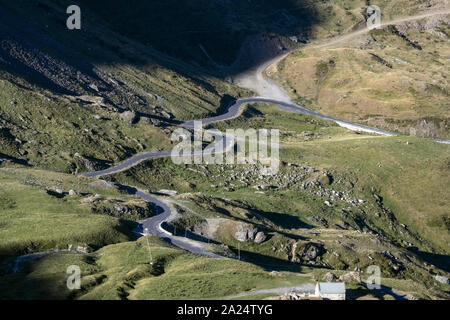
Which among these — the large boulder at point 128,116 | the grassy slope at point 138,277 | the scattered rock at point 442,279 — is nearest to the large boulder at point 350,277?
the grassy slope at point 138,277

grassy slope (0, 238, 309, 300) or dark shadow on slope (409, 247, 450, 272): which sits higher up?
grassy slope (0, 238, 309, 300)

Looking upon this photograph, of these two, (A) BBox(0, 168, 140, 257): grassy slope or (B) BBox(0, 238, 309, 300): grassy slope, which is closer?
(B) BBox(0, 238, 309, 300): grassy slope

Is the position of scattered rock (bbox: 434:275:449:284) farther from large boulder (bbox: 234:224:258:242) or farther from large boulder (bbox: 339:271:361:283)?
large boulder (bbox: 234:224:258:242)

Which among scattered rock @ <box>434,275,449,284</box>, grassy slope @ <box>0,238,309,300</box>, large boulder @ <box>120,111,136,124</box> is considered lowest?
scattered rock @ <box>434,275,449,284</box>

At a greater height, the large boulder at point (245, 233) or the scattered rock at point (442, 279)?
the large boulder at point (245, 233)

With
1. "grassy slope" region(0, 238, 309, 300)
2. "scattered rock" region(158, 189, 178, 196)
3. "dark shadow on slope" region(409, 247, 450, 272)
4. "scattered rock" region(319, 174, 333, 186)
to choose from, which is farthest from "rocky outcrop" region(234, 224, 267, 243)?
"scattered rock" region(319, 174, 333, 186)

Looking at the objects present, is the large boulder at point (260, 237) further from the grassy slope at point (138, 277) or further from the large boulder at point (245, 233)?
the grassy slope at point (138, 277)

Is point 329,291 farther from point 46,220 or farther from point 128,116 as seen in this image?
point 128,116
